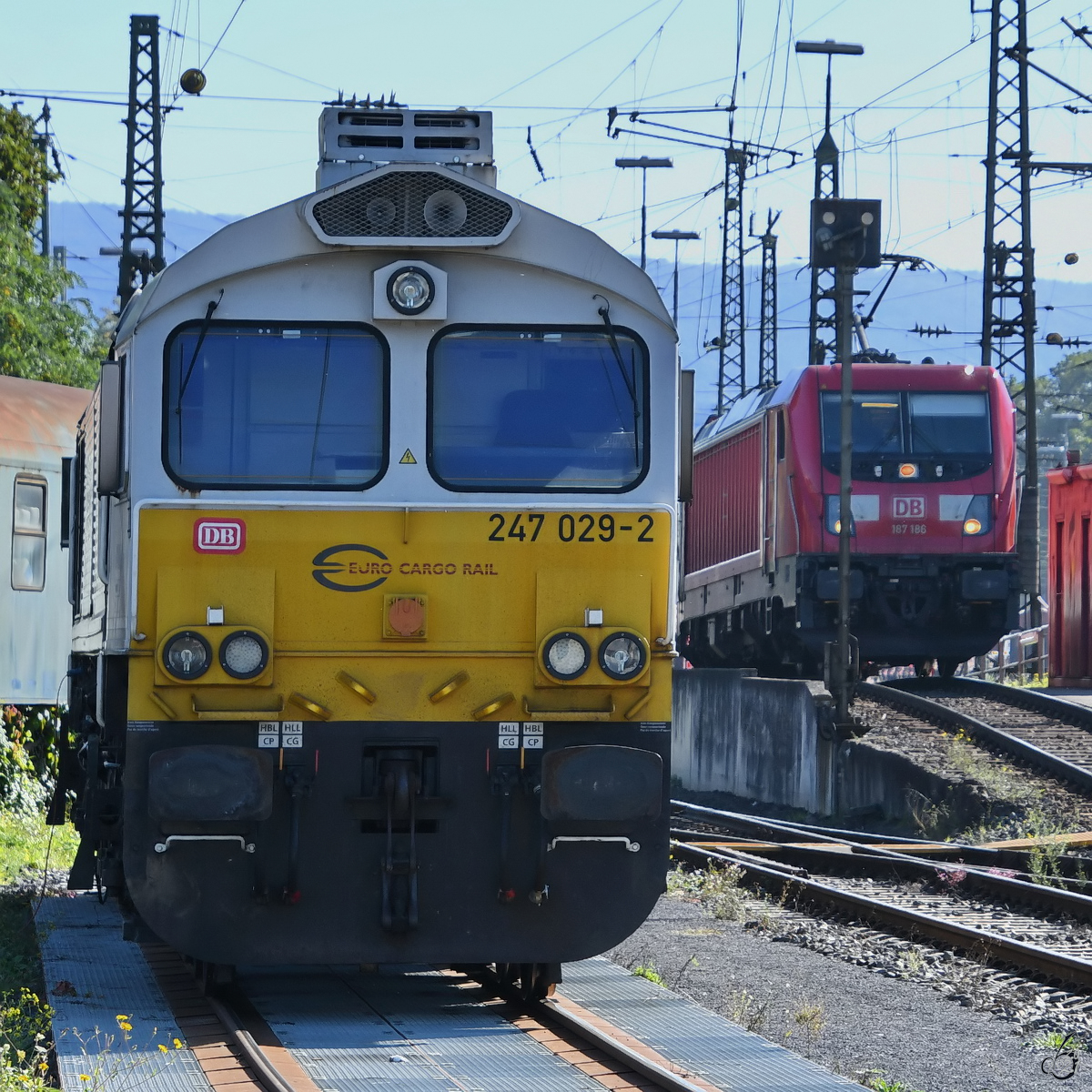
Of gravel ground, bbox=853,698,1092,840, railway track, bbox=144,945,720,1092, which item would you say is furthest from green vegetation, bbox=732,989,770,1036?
gravel ground, bbox=853,698,1092,840

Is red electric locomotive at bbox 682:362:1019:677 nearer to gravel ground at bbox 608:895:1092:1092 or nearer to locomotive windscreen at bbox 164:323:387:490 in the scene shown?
gravel ground at bbox 608:895:1092:1092

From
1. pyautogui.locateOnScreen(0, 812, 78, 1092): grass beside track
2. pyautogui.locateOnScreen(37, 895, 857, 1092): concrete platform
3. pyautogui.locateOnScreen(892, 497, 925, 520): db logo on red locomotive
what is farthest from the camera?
pyautogui.locateOnScreen(892, 497, 925, 520): db logo on red locomotive

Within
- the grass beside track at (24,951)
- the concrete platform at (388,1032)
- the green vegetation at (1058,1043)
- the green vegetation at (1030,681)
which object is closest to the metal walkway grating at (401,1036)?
the concrete platform at (388,1032)

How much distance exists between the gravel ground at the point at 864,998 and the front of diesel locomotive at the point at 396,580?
101 centimetres

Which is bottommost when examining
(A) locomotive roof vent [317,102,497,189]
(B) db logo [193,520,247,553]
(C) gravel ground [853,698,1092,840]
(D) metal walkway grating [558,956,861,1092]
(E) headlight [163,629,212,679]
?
(D) metal walkway grating [558,956,861,1092]

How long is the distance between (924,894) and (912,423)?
853cm

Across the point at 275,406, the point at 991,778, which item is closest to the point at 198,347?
the point at 275,406

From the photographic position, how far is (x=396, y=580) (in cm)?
709

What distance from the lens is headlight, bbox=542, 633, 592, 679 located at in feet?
23.3

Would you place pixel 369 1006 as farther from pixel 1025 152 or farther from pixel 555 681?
pixel 1025 152

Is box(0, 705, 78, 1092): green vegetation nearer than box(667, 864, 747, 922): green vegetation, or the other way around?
box(0, 705, 78, 1092): green vegetation

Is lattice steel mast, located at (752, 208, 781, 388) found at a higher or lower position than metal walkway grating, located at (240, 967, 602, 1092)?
higher

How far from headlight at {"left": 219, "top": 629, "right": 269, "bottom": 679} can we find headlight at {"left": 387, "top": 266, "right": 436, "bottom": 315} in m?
1.47

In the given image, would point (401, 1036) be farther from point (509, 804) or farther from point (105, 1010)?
point (105, 1010)
